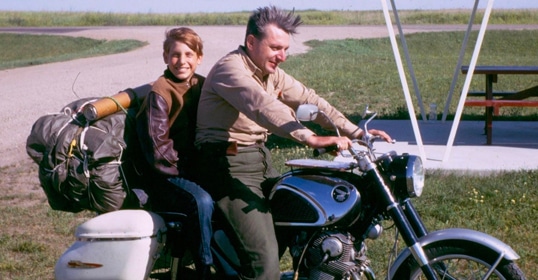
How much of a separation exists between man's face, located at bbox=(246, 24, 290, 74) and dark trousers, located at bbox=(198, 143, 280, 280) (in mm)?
447

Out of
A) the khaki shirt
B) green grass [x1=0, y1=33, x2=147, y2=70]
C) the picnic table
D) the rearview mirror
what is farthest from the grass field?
green grass [x1=0, y1=33, x2=147, y2=70]

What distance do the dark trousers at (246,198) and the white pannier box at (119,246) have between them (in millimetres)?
357

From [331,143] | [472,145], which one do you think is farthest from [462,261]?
[472,145]

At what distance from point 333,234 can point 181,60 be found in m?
1.26

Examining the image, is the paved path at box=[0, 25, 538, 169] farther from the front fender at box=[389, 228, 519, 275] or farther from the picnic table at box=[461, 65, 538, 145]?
the front fender at box=[389, 228, 519, 275]

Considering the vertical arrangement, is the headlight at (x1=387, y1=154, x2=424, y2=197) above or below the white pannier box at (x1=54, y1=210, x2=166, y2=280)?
above

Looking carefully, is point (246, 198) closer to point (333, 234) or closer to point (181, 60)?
point (333, 234)

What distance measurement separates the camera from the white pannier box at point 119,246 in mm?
3971

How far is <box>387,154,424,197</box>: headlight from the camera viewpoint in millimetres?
3633

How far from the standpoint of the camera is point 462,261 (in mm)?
3746

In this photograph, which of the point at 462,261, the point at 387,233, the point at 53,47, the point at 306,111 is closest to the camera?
the point at 306,111

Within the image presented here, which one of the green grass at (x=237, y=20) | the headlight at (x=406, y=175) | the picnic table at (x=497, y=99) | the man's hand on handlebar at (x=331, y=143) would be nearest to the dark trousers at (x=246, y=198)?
the man's hand on handlebar at (x=331, y=143)

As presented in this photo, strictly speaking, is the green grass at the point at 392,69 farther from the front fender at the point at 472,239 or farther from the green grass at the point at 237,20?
the green grass at the point at 237,20

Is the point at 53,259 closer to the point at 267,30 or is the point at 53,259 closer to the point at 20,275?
the point at 20,275
